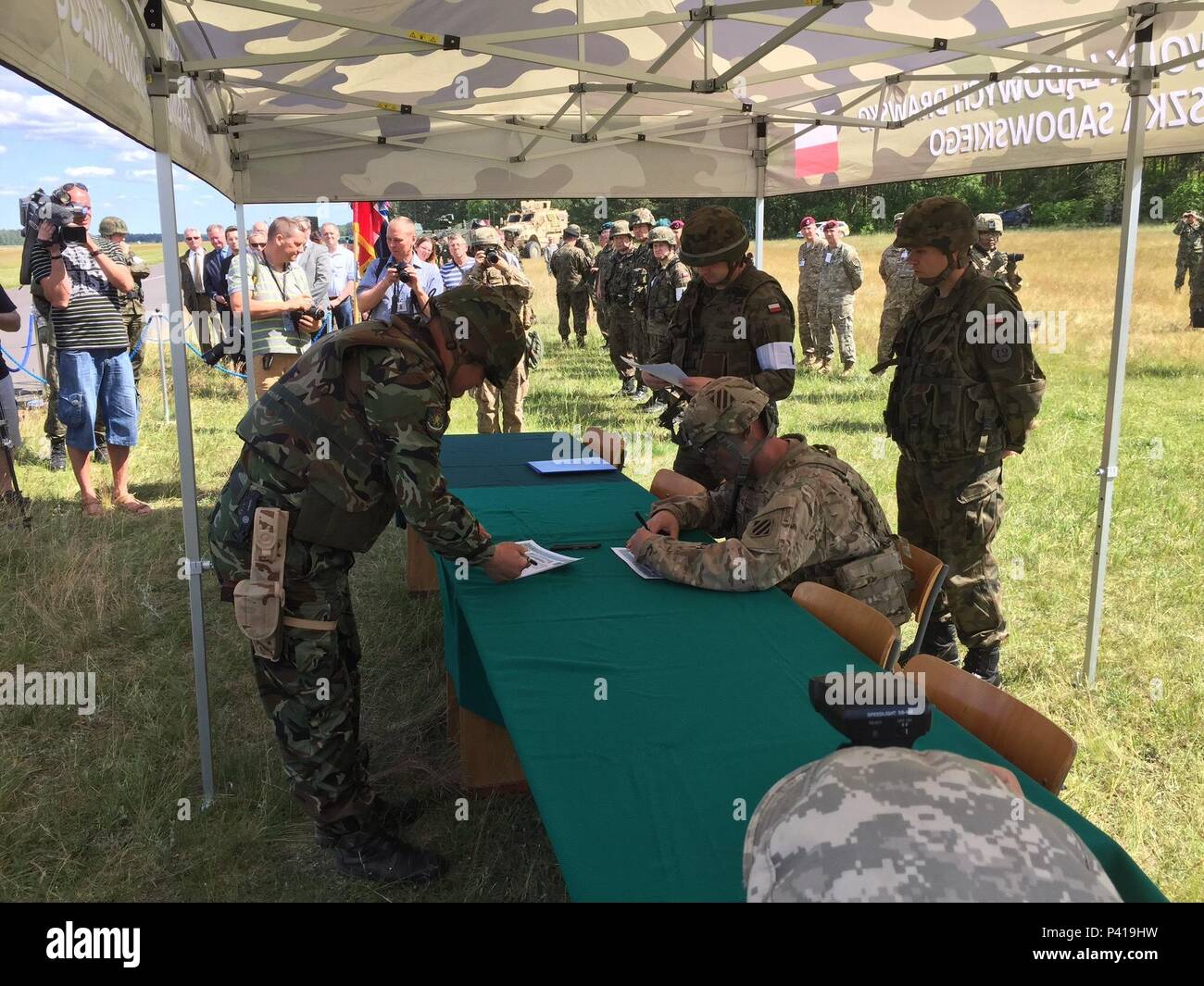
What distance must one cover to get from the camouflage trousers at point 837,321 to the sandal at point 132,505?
27.8ft

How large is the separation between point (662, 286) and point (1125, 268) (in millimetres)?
6342

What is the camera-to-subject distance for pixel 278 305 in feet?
22.1

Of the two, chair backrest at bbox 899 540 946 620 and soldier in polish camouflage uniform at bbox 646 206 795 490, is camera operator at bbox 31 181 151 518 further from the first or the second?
chair backrest at bbox 899 540 946 620

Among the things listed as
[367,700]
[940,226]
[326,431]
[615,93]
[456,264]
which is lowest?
[367,700]

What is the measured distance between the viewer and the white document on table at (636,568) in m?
2.62

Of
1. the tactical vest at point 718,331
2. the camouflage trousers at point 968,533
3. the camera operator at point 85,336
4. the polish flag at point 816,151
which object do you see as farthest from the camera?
the camera operator at point 85,336

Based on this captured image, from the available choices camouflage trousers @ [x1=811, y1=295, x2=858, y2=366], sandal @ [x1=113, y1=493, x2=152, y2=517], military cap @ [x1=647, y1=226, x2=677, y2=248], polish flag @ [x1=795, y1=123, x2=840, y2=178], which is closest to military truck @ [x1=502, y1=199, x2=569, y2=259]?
camouflage trousers @ [x1=811, y1=295, x2=858, y2=366]

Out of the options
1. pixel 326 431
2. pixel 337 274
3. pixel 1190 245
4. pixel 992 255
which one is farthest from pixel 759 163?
pixel 1190 245

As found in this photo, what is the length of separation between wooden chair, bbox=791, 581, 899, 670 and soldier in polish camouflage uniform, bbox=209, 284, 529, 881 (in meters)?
0.89

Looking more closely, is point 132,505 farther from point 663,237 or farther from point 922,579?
point 663,237

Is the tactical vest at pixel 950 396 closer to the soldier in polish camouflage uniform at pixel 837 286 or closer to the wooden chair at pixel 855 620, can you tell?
the wooden chair at pixel 855 620

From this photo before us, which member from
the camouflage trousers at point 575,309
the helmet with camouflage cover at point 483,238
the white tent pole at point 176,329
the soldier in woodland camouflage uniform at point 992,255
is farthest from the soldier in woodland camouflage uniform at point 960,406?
the camouflage trousers at point 575,309

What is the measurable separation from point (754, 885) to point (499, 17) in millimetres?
4307

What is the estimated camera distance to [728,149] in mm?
5539
